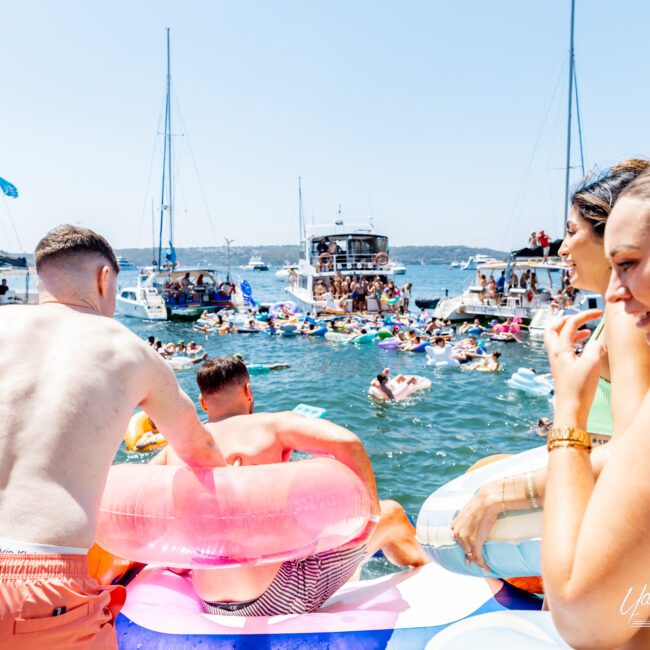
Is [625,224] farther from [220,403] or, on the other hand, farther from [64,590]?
[220,403]

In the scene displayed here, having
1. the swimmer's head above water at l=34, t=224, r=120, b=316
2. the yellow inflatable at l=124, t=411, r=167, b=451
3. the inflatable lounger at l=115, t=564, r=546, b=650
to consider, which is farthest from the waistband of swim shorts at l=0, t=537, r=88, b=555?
the yellow inflatable at l=124, t=411, r=167, b=451

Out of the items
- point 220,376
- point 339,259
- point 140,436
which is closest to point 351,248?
point 339,259

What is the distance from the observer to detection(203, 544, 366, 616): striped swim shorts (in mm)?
2674

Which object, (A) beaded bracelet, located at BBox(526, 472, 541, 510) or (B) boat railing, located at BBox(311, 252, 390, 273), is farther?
(B) boat railing, located at BBox(311, 252, 390, 273)

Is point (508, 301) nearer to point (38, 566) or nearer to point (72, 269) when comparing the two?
point (72, 269)

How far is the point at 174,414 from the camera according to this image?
2.08 metres

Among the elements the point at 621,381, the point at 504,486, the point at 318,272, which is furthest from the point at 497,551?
the point at 318,272

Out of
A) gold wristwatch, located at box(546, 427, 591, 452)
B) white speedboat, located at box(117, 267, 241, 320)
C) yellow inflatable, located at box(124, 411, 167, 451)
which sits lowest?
yellow inflatable, located at box(124, 411, 167, 451)

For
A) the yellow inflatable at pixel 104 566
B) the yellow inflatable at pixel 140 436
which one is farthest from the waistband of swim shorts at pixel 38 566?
the yellow inflatable at pixel 140 436

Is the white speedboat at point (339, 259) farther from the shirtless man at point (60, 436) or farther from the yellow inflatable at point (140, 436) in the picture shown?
the shirtless man at point (60, 436)

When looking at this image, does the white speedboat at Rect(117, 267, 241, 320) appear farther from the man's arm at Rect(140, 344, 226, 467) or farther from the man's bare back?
the man's bare back

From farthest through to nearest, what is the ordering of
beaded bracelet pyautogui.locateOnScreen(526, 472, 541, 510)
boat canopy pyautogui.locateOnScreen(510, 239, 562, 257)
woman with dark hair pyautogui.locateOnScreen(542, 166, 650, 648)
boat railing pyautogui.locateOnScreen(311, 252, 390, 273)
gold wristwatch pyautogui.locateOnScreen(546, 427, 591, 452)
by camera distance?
1. boat railing pyautogui.locateOnScreen(311, 252, 390, 273)
2. boat canopy pyautogui.locateOnScreen(510, 239, 562, 257)
3. beaded bracelet pyautogui.locateOnScreen(526, 472, 541, 510)
4. gold wristwatch pyautogui.locateOnScreen(546, 427, 591, 452)
5. woman with dark hair pyautogui.locateOnScreen(542, 166, 650, 648)

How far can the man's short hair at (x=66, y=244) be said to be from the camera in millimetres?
2018

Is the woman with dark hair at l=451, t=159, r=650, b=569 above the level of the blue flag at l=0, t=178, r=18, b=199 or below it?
below
